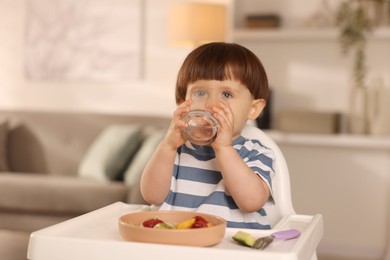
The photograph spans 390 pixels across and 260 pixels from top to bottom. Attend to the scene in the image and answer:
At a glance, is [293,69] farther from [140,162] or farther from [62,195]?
[62,195]

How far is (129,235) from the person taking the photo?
1209 mm

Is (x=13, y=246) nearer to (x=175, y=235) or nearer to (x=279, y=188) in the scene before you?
(x=279, y=188)

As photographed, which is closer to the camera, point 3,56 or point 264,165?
point 264,165

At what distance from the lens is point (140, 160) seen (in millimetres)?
4043

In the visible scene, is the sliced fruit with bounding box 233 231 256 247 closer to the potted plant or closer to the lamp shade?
the potted plant

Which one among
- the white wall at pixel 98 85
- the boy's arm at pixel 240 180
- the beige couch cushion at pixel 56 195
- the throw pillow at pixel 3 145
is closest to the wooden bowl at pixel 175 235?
the boy's arm at pixel 240 180

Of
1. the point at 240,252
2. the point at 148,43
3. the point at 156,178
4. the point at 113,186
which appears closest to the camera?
the point at 240,252

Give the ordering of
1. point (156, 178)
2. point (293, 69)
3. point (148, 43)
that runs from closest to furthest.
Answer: point (156, 178) < point (293, 69) < point (148, 43)

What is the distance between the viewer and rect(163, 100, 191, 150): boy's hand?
1.45 m

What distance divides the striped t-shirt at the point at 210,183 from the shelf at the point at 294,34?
2.62 meters

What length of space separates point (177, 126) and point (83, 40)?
388cm

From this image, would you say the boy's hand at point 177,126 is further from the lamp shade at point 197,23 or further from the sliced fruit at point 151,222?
the lamp shade at point 197,23

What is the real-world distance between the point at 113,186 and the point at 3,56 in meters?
1.94

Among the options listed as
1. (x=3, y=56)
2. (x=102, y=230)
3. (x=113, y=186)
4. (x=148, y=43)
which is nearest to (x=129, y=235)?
(x=102, y=230)
